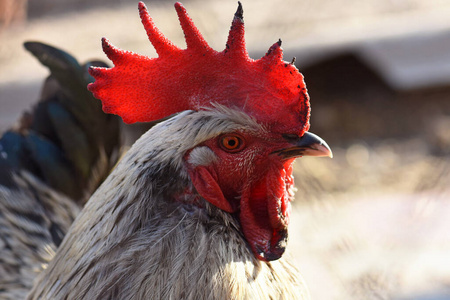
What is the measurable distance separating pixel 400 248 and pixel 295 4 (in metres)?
4.17

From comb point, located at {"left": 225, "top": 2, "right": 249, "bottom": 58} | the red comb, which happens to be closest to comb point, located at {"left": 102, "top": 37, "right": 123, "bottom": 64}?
the red comb

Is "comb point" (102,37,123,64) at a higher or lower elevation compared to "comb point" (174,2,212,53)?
lower

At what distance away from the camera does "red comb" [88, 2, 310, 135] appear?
162 cm

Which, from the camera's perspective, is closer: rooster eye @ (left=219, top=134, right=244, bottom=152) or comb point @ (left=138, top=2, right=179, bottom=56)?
rooster eye @ (left=219, top=134, right=244, bottom=152)

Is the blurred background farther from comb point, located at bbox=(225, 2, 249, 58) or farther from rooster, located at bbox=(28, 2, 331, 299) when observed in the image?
comb point, located at bbox=(225, 2, 249, 58)

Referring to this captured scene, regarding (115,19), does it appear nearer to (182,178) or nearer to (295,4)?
(295,4)

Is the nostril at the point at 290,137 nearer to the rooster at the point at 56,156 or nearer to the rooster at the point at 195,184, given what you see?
the rooster at the point at 195,184

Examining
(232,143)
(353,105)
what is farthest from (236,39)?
(353,105)

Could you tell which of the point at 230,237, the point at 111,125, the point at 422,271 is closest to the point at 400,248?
the point at 422,271

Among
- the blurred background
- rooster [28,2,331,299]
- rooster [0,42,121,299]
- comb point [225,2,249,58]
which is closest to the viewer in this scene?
rooster [28,2,331,299]

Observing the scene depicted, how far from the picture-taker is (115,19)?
7.79 metres

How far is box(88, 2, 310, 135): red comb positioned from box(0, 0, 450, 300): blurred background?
1.36m

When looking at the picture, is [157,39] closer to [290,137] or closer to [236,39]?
[236,39]

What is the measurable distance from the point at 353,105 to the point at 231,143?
4.34m
